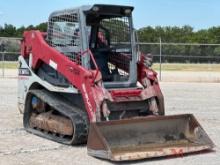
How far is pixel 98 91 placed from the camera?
30.2 feet

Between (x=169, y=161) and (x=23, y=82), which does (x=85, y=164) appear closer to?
(x=169, y=161)

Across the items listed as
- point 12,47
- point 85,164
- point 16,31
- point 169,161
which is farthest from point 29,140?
point 16,31

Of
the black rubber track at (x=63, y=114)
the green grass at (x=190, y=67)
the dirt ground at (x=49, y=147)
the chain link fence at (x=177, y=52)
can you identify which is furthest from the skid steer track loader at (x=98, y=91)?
the green grass at (x=190, y=67)

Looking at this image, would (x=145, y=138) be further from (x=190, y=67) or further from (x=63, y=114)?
(x=190, y=67)

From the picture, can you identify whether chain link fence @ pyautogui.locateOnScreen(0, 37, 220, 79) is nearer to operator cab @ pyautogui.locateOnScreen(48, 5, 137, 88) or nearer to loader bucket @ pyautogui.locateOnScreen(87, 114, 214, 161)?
operator cab @ pyautogui.locateOnScreen(48, 5, 137, 88)

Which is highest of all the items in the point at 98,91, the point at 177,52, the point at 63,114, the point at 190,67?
the point at 98,91

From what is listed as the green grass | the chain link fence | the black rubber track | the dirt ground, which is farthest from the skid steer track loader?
the green grass

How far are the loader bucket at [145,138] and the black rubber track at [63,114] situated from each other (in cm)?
69

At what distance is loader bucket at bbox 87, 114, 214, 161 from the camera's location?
8.37m

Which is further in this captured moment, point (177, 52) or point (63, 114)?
point (177, 52)

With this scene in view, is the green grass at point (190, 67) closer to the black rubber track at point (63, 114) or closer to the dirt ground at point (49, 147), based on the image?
the dirt ground at point (49, 147)

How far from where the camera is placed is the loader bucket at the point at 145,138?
837 cm

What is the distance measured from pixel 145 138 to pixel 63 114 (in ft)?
5.23

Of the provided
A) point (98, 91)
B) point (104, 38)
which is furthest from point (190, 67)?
point (98, 91)
